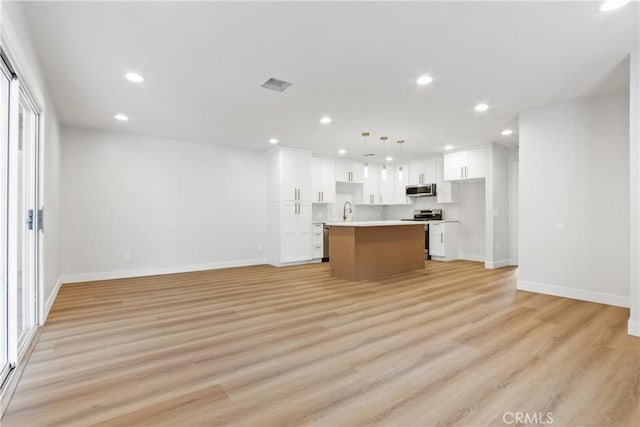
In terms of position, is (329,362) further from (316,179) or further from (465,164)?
(465,164)

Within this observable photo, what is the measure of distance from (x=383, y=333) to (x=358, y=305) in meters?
0.89

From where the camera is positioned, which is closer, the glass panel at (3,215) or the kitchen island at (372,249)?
the glass panel at (3,215)

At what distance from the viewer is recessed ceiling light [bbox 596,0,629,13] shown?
217 cm

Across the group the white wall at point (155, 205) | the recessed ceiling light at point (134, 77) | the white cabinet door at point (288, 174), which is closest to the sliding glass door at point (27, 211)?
the recessed ceiling light at point (134, 77)

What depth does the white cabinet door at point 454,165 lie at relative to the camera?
691cm

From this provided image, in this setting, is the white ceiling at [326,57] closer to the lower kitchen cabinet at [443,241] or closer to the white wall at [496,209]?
the white wall at [496,209]

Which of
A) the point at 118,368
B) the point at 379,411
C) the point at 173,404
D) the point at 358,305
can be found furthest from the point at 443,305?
the point at 118,368

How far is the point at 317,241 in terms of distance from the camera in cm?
726

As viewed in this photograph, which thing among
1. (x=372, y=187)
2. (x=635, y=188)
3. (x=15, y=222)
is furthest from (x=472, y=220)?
(x=15, y=222)

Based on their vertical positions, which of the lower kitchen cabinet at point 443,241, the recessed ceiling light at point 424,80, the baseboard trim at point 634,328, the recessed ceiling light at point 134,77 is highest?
the recessed ceiling light at point 134,77

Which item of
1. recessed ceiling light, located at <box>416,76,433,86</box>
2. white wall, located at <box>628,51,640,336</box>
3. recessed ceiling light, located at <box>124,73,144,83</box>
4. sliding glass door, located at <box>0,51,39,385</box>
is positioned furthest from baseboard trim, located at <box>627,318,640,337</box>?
recessed ceiling light, located at <box>124,73,144,83</box>

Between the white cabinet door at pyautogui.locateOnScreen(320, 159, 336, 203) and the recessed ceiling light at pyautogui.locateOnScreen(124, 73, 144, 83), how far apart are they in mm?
4618

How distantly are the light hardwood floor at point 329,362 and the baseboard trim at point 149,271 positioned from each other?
1443 mm

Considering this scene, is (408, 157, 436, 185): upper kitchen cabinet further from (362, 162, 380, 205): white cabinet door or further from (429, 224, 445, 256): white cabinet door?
(429, 224, 445, 256): white cabinet door
